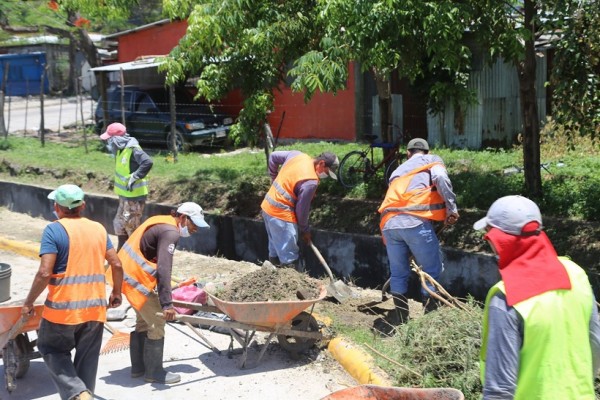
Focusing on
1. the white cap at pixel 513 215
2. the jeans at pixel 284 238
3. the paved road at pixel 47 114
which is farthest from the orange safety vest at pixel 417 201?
the paved road at pixel 47 114

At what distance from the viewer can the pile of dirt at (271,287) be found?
6527 millimetres

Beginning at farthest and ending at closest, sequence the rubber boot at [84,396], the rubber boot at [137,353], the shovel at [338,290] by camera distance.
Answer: the shovel at [338,290]
the rubber boot at [137,353]
the rubber boot at [84,396]

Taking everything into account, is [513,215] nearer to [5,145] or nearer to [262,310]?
[262,310]

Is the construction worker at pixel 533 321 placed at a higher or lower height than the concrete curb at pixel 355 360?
higher

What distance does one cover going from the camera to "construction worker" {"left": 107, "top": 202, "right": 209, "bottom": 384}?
5992mm

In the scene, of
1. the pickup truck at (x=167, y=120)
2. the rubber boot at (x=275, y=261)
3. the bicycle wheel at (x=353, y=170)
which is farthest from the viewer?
the pickup truck at (x=167, y=120)

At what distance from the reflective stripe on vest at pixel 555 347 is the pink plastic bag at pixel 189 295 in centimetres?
424

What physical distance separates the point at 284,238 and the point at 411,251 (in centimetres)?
149

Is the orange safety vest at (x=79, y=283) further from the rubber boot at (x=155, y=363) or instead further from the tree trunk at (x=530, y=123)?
the tree trunk at (x=530, y=123)

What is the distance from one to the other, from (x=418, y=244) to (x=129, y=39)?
1925 centimetres

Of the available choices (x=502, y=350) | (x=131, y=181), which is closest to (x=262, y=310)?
(x=502, y=350)

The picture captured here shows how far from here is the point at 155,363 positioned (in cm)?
634

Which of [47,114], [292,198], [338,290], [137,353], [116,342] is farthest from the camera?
[47,114]

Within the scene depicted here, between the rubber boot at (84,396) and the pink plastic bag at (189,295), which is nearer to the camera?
the rubber boot at (84,396)
